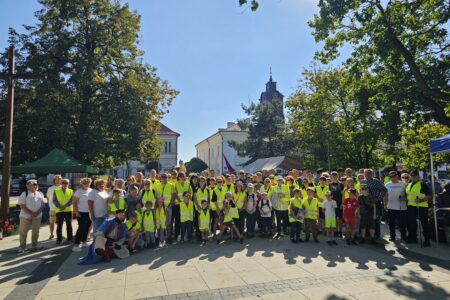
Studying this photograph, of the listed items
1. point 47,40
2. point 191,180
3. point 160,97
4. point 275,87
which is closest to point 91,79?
point 47,40

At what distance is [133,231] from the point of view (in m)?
7.70

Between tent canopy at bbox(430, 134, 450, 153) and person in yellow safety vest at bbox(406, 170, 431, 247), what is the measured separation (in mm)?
764

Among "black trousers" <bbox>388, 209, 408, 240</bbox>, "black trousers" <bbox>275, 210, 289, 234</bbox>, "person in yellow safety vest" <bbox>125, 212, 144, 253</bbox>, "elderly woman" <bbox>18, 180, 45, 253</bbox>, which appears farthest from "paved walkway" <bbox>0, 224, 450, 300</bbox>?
"black trousers" <bbox>275, 210, 289, 234</bbox>

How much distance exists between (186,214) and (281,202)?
9.17ft

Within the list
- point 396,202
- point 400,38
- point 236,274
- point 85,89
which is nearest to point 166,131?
point 85,89

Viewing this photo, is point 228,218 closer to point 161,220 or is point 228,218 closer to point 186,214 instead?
point 186,214

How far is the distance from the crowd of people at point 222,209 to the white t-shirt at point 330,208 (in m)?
0.03

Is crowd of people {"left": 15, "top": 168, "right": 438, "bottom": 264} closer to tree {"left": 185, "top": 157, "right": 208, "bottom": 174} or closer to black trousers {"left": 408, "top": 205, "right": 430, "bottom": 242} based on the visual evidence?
black trousers {"left": 408, "top": 205, "right": 430, "bottom": 242}

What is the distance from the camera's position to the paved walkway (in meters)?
4.91

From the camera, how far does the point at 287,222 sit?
955 centimetres

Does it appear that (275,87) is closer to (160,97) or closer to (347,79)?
(160,97)

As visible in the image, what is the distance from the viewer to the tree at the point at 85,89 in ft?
62.3

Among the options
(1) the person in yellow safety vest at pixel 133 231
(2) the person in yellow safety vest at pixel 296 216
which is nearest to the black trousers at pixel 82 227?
(1) the person in yellow safety vest at pixel 133 231

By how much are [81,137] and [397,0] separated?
59.4 feet
